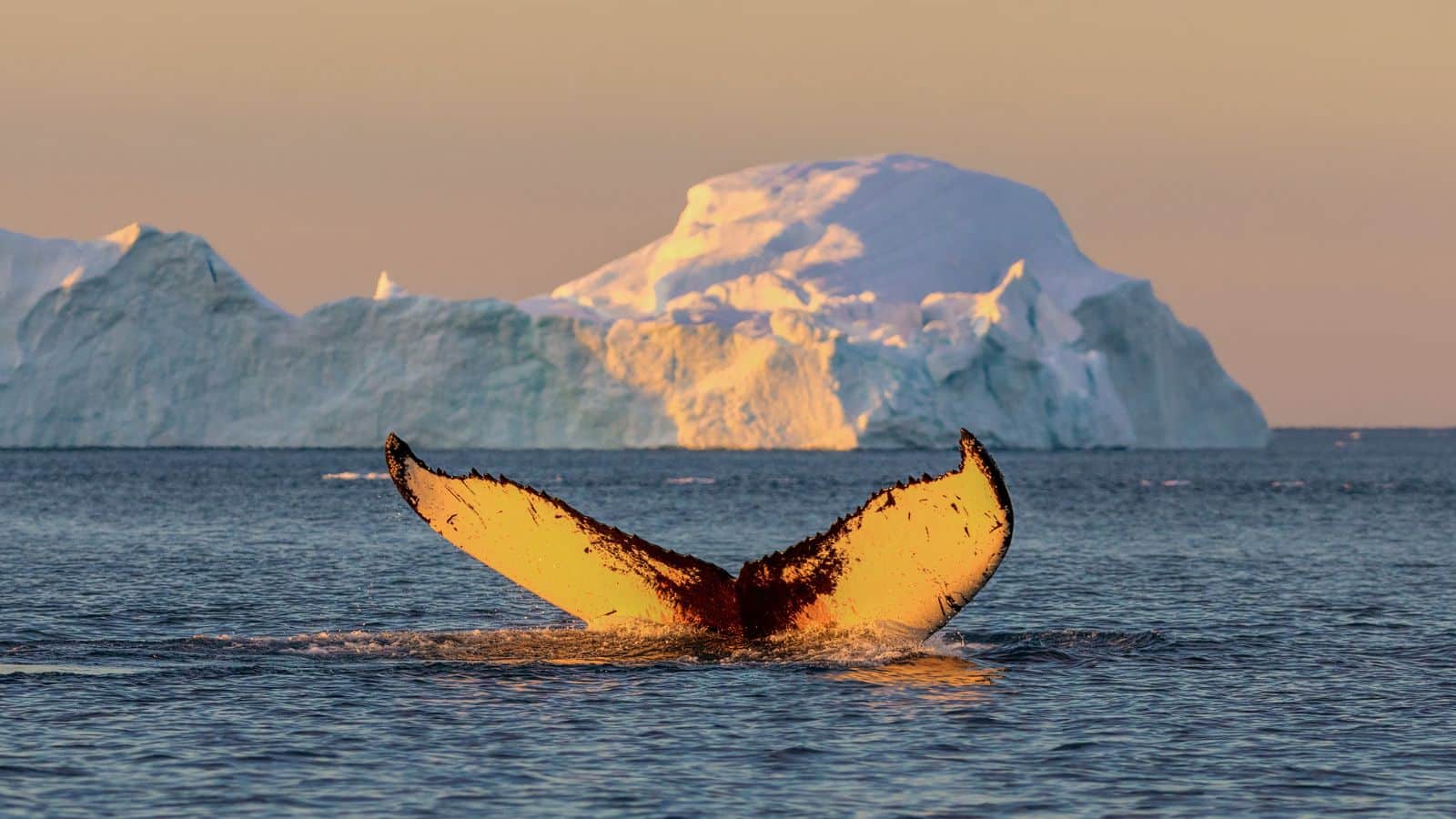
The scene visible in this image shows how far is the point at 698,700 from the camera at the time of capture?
45.0 ft

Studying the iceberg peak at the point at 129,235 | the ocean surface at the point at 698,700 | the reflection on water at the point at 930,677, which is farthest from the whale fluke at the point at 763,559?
the iceberg peak at the point at 129,235

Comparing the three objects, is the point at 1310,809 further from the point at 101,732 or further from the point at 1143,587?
the point at 1143,587

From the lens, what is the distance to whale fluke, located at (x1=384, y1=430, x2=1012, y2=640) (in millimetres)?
11844

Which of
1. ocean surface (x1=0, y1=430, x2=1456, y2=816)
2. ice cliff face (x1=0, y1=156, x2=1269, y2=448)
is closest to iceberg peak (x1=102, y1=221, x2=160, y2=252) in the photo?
ice cliff face (x1=0, y1=156, x2=1269, y2=448)

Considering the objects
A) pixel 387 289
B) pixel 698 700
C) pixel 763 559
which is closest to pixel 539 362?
pixel 387 289

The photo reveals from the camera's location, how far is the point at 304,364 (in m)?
83.0

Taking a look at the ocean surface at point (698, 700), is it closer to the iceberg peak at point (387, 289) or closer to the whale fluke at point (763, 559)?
the whale fluke at point (763, 559)

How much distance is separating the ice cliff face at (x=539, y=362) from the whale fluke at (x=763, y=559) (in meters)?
68.7

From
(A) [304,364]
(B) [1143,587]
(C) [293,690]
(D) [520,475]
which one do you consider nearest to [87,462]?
(A) [304,364]

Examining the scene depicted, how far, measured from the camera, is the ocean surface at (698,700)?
11039mm

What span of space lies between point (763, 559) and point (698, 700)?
151cm

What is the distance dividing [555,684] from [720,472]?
69.2 m

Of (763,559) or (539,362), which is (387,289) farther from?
(763,559)

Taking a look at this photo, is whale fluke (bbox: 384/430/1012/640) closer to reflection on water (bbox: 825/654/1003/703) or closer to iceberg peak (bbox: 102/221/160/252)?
reflection on water (bbox: 825/654/1003/703)
